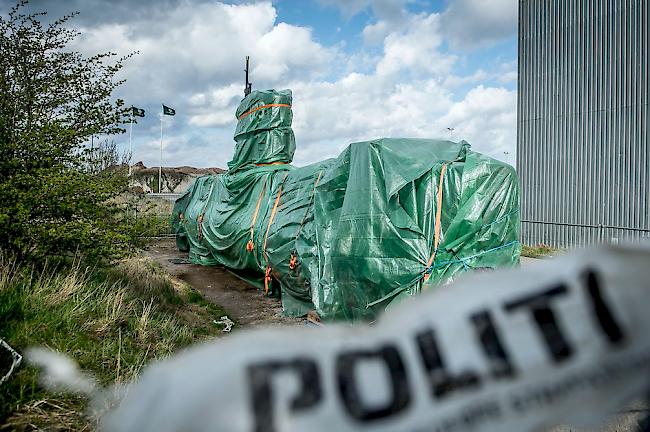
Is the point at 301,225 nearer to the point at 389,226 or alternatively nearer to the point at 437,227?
the point at 389,226

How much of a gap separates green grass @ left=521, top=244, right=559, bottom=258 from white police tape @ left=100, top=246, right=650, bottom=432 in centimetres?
1257

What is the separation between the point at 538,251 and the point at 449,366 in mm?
13508

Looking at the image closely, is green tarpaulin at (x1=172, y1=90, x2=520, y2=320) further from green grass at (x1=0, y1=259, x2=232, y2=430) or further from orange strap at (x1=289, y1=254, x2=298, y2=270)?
green grass at (x1=0, y1=259, x2=232, y2=430)

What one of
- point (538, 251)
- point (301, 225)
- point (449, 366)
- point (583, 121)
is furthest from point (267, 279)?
point (583, 121)

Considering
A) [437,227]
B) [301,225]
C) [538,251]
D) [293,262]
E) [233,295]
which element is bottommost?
[538,251]

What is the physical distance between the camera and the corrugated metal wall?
39.2 ft

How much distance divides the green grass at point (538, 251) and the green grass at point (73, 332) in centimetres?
931

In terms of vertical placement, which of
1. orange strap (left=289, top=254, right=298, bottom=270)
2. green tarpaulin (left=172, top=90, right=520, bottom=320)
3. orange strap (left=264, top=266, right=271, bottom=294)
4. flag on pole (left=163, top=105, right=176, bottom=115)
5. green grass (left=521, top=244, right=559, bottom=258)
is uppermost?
flag on pole (left=163, top=105, right=176, bottom=115)

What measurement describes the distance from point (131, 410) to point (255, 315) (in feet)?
23.1

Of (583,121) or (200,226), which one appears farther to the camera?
(583,121)

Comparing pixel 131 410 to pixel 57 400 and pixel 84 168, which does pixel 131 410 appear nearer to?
pixel 57 400

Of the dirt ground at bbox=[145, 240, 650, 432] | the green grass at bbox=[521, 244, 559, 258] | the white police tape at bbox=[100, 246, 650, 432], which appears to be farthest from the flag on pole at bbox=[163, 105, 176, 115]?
the white police tape at bbox=[100, 246, 650, 432]

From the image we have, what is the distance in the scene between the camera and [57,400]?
2.88 metres

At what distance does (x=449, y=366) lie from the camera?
78 centimetres
